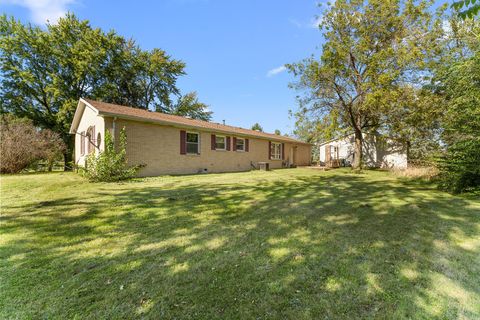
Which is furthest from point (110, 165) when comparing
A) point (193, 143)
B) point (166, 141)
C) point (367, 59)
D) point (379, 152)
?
point (379, 152)

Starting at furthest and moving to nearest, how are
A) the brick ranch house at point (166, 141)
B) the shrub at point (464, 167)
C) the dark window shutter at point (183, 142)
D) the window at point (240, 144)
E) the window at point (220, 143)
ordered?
the window at point (240, 144), the window at point (220, 143), the dark window shutter at point (183, 142), the brick ranch house at point (166, 141), the shrub at point (464, 167)

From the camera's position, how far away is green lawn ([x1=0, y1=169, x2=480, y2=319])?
6.57 ft

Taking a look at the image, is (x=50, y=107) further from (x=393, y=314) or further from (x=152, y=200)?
(x=393, y=314)

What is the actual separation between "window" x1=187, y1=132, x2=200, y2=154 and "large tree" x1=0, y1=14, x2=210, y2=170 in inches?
542

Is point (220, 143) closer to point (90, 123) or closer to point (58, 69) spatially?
point (90, 123)

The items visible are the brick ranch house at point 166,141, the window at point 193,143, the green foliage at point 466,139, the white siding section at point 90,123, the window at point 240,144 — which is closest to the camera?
the green foliage at point 466,139

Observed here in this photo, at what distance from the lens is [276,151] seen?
19812 mm

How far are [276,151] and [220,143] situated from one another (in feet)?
22.4

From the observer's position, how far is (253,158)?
1705cm

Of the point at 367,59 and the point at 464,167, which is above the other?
the point at 367,59

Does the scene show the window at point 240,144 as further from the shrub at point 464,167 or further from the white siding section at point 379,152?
the shrub at point 464,167

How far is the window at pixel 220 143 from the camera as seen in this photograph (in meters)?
14.3

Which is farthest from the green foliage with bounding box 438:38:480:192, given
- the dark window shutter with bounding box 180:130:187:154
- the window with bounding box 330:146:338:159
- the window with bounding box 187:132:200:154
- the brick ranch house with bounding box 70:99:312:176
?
the window with bounding box 330:146:338:159

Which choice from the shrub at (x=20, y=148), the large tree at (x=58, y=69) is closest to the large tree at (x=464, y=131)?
the shrub at (x=20, y=148)
